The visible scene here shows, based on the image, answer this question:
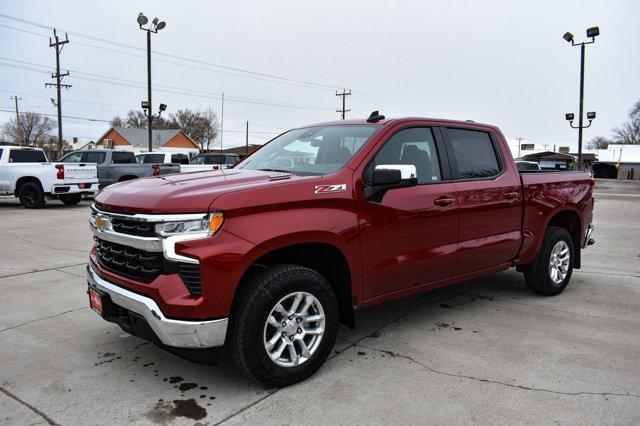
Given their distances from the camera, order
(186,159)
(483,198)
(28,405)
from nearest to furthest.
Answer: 1. (28,405)
2. (483,198)
3. (186,159)

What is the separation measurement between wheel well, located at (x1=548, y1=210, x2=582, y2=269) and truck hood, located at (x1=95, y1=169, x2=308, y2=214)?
3670mm

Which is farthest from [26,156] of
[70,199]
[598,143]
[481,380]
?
[598,143]

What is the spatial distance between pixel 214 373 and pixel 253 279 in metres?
0.89

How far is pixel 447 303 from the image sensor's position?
520cm

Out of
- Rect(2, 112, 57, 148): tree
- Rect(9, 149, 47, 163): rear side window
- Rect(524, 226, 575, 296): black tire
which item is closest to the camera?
Rect(524, 226, 575, 296): black tire

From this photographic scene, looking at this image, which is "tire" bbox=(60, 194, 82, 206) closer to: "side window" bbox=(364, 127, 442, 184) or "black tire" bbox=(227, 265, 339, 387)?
"side window" bbox=(364, 127, 442, 184)

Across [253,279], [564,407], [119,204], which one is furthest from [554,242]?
[119,204]

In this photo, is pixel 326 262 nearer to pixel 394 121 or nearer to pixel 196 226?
pixel 196 226

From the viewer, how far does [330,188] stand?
3.42 metres

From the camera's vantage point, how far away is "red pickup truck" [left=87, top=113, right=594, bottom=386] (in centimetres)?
293

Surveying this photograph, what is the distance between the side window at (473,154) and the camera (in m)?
4.52

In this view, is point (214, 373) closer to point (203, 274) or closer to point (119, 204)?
point (203, 274)

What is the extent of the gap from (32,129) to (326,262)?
95.1m

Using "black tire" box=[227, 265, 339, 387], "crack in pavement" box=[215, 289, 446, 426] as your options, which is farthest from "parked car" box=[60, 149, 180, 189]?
"black tire" box=[227, 265, 339, 387]
